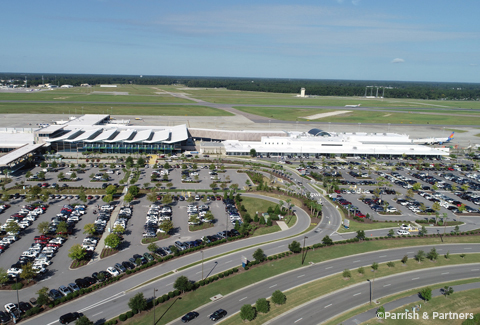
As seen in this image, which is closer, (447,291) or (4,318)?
(4,318)

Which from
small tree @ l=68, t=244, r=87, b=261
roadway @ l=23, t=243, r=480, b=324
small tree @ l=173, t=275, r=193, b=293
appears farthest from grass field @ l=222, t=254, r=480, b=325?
small tree @ l=68, t=244, r=87, b=261

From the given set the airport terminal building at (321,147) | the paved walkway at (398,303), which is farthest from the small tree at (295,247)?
the airport terminal building at (321,147)

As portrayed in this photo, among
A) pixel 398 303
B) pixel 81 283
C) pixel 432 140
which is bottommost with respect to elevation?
pixel 81 283

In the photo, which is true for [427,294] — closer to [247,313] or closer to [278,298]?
[278,298]

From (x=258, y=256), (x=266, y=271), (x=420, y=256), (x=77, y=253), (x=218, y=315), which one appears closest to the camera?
(x=218, y=315)

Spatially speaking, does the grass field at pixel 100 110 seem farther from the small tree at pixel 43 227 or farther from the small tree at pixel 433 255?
→ the small tree at pixel 433 255

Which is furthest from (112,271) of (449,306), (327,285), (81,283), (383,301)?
(449,306)

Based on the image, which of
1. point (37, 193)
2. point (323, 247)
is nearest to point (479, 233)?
point (323, 247)
